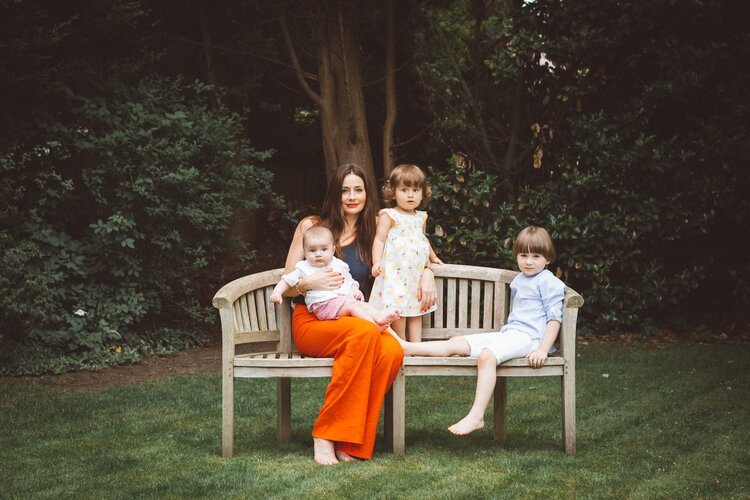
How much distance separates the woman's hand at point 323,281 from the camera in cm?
470

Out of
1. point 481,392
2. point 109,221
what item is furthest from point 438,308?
point 109,221

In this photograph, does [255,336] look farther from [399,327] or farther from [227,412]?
[399,327]

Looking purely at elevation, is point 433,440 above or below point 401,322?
below

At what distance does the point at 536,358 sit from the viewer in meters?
4.49

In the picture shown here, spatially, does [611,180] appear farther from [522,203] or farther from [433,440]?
[433,440]

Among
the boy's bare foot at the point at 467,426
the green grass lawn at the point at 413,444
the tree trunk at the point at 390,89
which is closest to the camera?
the green grass lawn at the point at 413,444

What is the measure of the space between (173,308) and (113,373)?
1.38 meters

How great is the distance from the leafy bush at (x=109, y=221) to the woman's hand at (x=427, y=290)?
10.7 ft

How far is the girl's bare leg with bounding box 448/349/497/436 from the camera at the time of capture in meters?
4.41

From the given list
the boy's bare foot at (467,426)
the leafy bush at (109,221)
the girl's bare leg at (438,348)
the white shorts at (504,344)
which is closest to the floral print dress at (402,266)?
the girl's bare leg at (438,348)

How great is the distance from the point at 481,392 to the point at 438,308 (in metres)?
0.93

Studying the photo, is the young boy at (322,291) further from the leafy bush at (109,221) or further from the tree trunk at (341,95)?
the tree trunk at (341,95)

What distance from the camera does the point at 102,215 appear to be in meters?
7.72

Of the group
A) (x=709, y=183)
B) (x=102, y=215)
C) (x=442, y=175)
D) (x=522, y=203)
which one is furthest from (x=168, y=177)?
(x=709, y=183)
